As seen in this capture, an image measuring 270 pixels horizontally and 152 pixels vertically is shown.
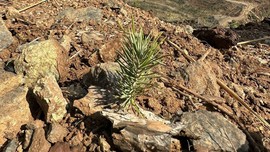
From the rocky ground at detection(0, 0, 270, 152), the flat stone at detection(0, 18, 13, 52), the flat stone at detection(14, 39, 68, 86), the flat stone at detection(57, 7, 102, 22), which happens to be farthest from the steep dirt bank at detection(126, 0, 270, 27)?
the flat stone at detection(14, 39, 68, 86)

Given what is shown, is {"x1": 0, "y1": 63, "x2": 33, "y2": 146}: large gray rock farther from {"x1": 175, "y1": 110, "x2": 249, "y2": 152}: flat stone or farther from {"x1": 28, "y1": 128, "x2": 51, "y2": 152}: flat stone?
{"x1": 175, "y1": 110, "x2": 249, "y2": 152}: flat stone

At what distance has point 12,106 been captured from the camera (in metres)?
3.91

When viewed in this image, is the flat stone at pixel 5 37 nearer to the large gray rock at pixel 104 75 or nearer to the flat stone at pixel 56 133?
the large gray rock at pixel 104 75

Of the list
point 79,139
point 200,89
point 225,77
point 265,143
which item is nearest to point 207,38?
point 225,77

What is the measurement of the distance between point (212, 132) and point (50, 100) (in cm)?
159

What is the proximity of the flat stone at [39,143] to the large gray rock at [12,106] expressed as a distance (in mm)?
364

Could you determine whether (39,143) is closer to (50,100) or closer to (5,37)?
(50,100)

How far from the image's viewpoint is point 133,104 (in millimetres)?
3688

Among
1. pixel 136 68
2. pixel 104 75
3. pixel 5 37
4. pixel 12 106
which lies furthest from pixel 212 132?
pixel 5 37

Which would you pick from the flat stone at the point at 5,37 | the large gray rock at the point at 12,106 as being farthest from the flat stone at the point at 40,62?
the flat stone at the point at 5,37

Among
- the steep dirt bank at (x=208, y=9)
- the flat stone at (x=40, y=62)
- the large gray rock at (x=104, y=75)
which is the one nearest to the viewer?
the large gray rock at (x=104, y=75)

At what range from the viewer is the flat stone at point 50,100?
3.76 m

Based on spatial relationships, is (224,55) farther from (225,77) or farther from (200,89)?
(200,89)

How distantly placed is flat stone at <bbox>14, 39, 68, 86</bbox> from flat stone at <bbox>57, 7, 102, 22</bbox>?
5.17 ft
